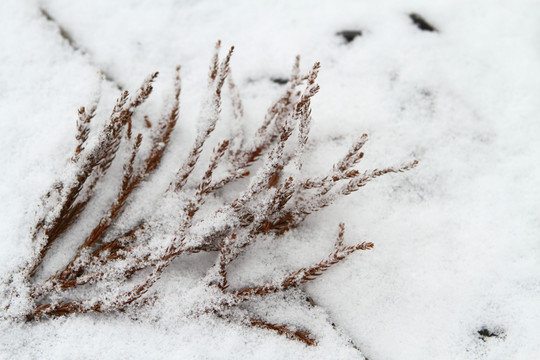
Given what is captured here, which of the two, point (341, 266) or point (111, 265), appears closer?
point (111, 265)

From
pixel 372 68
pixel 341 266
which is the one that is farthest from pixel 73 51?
pixel 341 266

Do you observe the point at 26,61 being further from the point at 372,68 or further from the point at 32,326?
the point at 372,68

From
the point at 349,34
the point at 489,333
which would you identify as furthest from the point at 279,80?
the point at 489,333

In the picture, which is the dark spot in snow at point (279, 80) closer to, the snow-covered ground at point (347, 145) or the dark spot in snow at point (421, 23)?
the snow-covered ground at point (347, 145)

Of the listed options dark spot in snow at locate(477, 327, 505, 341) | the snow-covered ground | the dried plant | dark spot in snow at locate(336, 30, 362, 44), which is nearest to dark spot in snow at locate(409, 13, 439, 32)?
the snow-covered ground

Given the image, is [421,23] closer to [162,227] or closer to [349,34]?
[349,34]

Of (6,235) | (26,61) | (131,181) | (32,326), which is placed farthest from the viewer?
(26,61)

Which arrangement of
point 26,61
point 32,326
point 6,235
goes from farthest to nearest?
point 26,61 → point 6,235 → point 32,326

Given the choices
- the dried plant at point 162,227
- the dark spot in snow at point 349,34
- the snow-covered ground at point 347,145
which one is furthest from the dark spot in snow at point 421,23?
the dried plant at point 162,227
